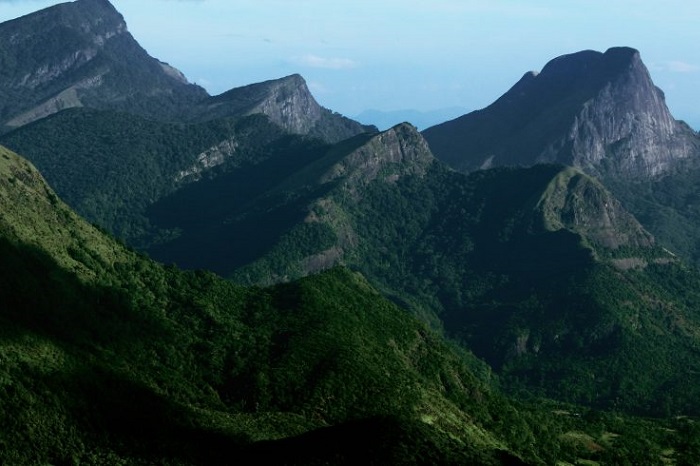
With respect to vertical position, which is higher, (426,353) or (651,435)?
(426,353)

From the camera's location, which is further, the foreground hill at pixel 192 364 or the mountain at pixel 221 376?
the foreground hill at pixel 192 364

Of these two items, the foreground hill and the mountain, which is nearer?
the mountain

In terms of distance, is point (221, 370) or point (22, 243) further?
point (221, 370)

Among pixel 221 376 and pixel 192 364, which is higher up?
pixel 192 364

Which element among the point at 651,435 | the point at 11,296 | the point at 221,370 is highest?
the point at 11,296

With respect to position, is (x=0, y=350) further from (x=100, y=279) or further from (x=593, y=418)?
(x=593, y=418)

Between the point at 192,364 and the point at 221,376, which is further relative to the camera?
the point at 192,364

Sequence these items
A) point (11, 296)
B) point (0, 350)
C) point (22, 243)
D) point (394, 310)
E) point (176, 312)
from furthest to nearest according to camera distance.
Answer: point (394, 310), point (176, 312), point (22, 243), point (11, 296), point (0, 350)

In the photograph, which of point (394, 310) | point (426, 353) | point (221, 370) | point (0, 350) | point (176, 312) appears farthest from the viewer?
point (394, 310)

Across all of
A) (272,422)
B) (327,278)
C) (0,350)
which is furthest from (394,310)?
(0,350)
